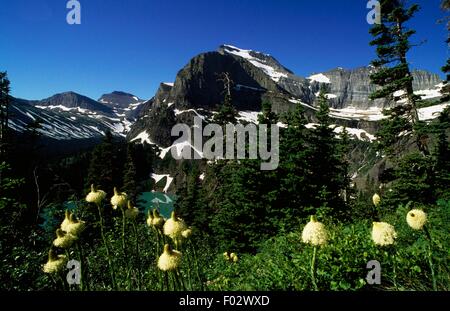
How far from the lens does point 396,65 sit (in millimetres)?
19719

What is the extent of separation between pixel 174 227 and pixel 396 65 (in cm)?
1985

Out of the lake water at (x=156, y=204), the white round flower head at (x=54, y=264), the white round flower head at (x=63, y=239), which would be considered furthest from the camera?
the lake water at (x=156, y=204)

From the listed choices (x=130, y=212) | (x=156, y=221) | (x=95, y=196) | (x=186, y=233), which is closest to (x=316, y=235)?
(x=186, y=233)

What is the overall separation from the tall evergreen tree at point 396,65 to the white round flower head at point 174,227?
61.1ft

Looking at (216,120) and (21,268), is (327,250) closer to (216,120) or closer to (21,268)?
(21,268)

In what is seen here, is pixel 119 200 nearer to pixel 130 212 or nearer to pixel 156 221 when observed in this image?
pixel 130 212

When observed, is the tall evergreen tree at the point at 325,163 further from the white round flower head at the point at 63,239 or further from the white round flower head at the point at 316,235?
the white round flower head at the point at 63,239

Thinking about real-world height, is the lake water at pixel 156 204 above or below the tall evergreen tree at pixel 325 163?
below

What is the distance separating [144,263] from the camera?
9883 mm

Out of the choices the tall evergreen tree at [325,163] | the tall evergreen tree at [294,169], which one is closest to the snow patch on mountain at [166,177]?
the tall evergreen tree at [325,163]

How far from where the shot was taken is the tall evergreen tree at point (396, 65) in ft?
63.4

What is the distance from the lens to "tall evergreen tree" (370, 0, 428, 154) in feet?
63.4

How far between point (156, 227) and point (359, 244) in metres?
3.66
